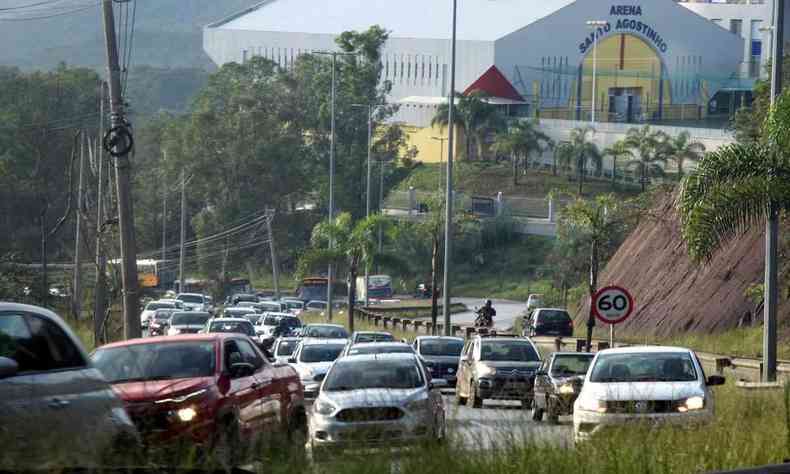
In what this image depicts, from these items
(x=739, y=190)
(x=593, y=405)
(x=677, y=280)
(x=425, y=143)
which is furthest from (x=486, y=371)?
(x=425, y=143)

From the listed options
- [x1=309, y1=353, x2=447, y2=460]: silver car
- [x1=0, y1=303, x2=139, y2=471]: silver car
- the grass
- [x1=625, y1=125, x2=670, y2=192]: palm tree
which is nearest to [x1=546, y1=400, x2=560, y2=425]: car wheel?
[x1=309, y1=353, x2=447, y2=460]: silver car

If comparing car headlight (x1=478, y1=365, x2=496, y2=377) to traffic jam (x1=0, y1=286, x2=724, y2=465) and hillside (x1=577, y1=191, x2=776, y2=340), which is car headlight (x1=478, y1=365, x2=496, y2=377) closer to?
traffic jam (x1=0, y1=286, x2=724, y2=465)

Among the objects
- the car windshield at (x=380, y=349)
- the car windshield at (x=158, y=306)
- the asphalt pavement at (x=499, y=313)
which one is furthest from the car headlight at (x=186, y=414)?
the car windshield at (x=158, y=306)

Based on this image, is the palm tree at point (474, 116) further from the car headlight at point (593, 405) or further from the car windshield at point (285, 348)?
the car headlight at point (593, 405)

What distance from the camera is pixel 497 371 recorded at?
30.4m

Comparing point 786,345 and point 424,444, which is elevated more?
point 424,444

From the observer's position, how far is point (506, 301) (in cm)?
8894

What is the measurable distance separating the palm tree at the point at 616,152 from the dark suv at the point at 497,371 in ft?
208

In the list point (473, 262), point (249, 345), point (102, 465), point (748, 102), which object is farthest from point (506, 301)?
point (102, 465)

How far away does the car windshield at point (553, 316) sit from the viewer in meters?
54.3

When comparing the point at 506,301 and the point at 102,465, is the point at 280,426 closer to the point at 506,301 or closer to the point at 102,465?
the point at 102,465

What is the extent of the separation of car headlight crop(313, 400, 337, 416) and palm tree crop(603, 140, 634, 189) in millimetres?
76769

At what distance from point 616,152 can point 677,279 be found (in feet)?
148

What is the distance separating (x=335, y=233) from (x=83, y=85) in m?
52.0
